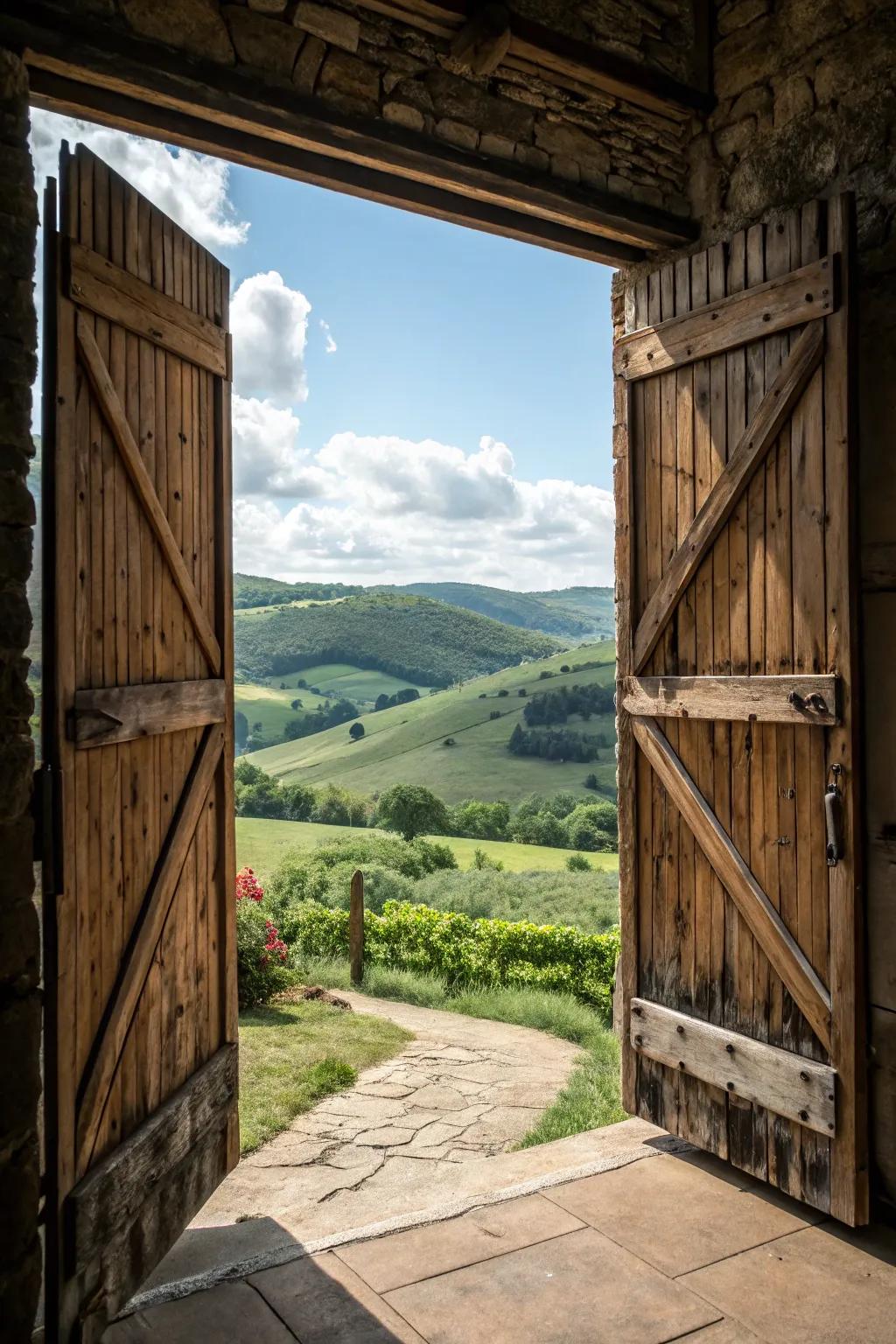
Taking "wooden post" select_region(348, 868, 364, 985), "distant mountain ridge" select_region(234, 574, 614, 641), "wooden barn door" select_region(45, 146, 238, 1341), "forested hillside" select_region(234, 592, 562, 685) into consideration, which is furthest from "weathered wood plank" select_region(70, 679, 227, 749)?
"distant mountain ridge" select_region(234, 574, 614, 641)

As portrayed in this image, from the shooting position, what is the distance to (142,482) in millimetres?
2795

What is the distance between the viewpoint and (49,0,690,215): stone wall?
2.75m

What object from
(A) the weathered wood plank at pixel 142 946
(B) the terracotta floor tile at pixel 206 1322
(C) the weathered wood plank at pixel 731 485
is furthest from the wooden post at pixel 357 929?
(B) the terracotta floor tile at pixel 206 1322

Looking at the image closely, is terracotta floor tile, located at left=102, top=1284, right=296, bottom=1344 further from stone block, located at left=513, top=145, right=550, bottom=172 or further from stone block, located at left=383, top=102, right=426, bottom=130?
stone block, located at left=513, top=145, right=550, bottom=172

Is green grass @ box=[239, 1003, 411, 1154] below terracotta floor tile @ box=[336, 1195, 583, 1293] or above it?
below

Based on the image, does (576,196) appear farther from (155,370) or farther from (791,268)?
(155,370)

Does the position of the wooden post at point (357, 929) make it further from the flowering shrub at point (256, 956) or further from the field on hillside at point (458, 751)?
the field on hillside at point (458, 751)

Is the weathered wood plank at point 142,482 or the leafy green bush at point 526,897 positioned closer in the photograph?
the weathered wood plank at point 142,482

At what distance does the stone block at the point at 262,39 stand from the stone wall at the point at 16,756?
73cm

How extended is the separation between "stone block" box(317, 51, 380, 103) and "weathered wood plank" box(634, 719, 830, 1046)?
2.40 metres

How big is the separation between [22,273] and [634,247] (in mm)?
2593

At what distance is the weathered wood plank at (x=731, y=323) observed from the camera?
3.11 metres

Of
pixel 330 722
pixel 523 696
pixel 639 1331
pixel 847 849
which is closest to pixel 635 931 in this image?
pixel 847 849

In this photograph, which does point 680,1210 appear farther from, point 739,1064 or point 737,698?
point 737,698
